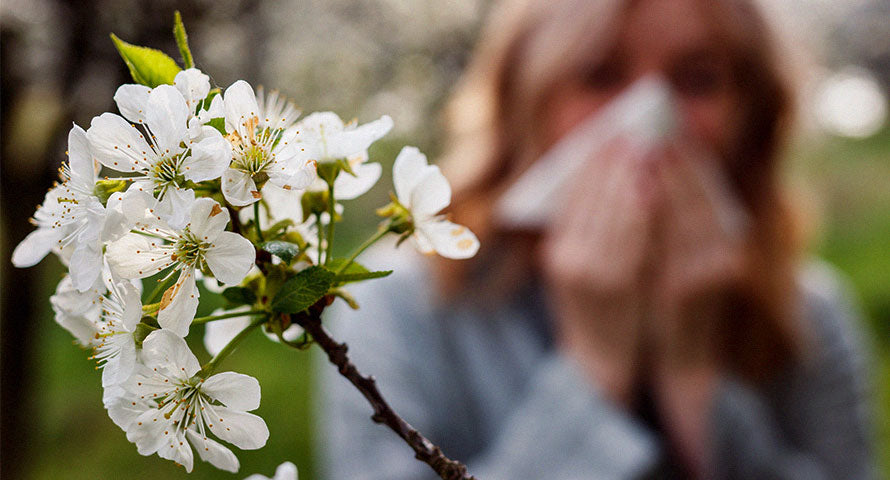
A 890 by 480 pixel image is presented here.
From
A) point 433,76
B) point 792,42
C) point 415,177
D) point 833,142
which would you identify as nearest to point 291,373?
point 433,76

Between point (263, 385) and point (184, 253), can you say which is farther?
point (263, 385)

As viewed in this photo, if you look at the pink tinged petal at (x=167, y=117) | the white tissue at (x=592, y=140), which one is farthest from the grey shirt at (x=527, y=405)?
the pink tinged petal at (x=167, y=117)

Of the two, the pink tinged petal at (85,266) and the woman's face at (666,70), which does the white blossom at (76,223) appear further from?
the woman's face at (666,70)

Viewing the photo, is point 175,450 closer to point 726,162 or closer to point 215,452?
point 215,452

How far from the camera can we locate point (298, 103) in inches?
106

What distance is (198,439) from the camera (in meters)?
0.26

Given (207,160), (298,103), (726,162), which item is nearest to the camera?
(207,160)

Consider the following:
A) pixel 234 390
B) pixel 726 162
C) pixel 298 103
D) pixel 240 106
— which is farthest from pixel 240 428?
pixel 298 103

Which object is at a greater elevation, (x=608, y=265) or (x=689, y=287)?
(x=608, y=265)

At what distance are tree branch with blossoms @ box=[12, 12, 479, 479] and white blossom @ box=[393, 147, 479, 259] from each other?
0.10 feet

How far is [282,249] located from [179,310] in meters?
0.04

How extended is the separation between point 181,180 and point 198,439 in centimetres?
9

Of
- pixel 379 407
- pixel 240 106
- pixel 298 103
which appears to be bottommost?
pixel 379 407

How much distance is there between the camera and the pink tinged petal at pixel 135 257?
0.82 feet
